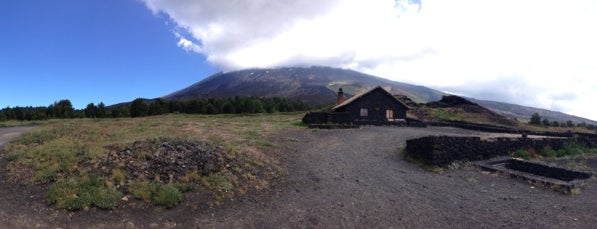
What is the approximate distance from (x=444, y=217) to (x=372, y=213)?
6.96 ft

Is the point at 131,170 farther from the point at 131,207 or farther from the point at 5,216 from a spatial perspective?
the point at 5,216

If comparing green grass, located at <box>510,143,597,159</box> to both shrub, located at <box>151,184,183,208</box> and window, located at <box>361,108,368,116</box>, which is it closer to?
shrub, located at <box>151,184,183,208</box>

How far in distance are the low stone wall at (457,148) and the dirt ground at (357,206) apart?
132 centimetres

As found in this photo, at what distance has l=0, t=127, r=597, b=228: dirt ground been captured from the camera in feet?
34.7

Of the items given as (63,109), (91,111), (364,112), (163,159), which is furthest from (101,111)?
(163,159)

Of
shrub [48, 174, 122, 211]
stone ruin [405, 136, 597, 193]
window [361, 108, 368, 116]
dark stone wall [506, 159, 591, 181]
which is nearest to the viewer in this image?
shrub [48, 174, 122, 211]

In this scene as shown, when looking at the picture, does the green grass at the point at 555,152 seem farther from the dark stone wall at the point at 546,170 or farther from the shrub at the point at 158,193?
the shrub at the point at 158,193

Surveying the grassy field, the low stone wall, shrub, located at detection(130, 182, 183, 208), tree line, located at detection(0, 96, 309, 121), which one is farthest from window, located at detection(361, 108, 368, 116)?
tree line, located at detection(0, 96, 309, 121)

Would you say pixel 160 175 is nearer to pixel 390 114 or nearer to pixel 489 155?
pixel 489 155

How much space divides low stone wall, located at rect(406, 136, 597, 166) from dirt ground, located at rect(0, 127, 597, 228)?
132cm

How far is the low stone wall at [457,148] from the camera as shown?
19.0 m

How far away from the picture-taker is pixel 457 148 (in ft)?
64.2

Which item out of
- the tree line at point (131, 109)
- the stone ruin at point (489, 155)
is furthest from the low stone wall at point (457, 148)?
the tree line at point (131, 109)

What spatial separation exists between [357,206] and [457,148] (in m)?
9.50
